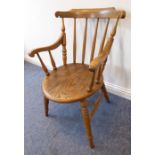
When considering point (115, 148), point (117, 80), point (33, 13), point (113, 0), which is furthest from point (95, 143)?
point (33, 13)

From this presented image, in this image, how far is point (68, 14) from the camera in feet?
4.94

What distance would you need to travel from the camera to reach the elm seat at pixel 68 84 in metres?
1.22

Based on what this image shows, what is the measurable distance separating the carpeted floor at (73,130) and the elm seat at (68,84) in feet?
1.31

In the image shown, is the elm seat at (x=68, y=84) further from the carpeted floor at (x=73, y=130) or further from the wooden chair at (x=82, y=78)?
the carpeted floor at (x=73, y=130)

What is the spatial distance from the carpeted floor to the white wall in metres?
0.21

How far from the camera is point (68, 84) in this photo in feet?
4.40

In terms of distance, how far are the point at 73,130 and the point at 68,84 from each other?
0.42 m

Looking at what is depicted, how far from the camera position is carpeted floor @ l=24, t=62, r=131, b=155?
135cm

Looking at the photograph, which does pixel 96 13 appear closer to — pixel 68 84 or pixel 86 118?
pixel 68 84

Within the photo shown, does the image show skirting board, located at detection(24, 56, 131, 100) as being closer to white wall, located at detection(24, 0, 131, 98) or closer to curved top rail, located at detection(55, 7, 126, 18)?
white wall, located at detection(24, 0, 131, 98)

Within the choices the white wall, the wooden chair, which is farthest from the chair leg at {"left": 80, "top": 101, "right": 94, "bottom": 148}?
the white wall

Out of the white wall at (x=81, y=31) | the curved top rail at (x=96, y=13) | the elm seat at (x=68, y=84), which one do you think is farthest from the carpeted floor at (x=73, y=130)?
the curved top rail at (x=96, y=13)
